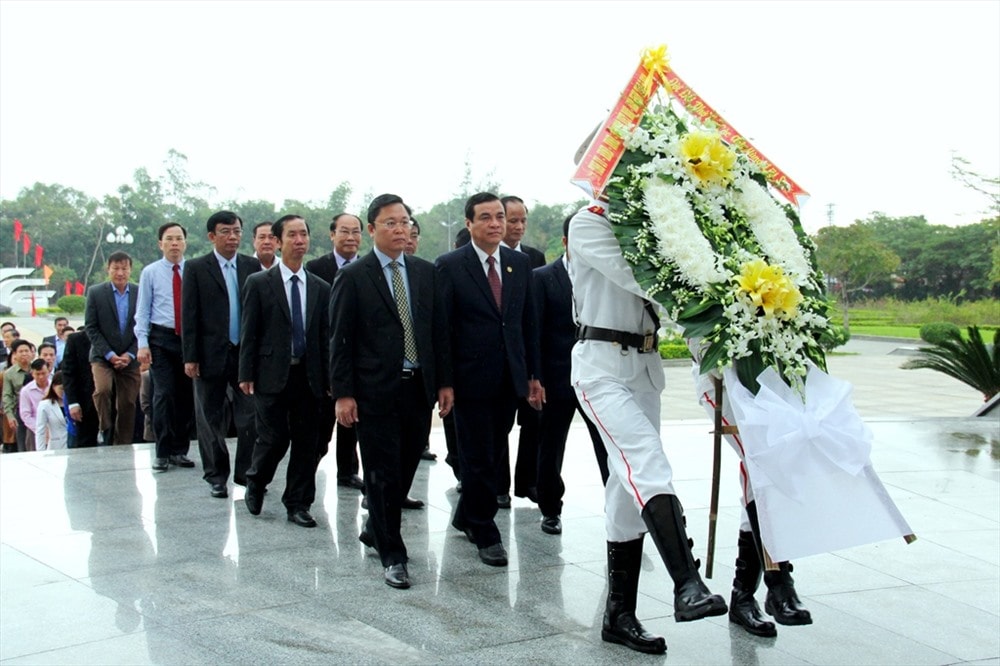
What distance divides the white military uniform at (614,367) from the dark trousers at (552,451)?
5.59ft

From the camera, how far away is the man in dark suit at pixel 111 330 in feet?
28.8

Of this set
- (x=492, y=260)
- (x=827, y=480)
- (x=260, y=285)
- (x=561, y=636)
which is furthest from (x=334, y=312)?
(x=827, y=480)

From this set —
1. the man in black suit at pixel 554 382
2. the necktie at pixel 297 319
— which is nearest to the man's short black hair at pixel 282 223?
the necktie at pixel 297 319

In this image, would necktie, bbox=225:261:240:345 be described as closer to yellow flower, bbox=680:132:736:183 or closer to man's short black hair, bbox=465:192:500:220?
man's short black hair, bbox=465:192:500:220

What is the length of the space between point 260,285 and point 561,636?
10.5 ft

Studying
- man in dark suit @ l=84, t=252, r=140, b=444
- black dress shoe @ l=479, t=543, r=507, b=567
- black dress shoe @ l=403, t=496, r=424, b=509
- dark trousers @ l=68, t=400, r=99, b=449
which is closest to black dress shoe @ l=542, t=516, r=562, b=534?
black dress shoe @ l=479, t=543, r=507, b=567

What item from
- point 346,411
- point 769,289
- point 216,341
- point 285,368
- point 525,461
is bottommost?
point 525,461

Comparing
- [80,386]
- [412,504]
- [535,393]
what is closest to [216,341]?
[412,504]

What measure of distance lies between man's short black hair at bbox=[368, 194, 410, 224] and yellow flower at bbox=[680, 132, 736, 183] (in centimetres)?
168

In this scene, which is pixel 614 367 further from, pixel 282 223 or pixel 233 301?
pixel 233 301

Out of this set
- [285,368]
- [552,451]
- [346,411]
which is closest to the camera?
[346,411]

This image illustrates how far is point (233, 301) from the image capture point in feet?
24.7

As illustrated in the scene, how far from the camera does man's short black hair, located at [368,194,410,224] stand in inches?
210

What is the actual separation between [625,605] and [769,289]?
1.36 meters
